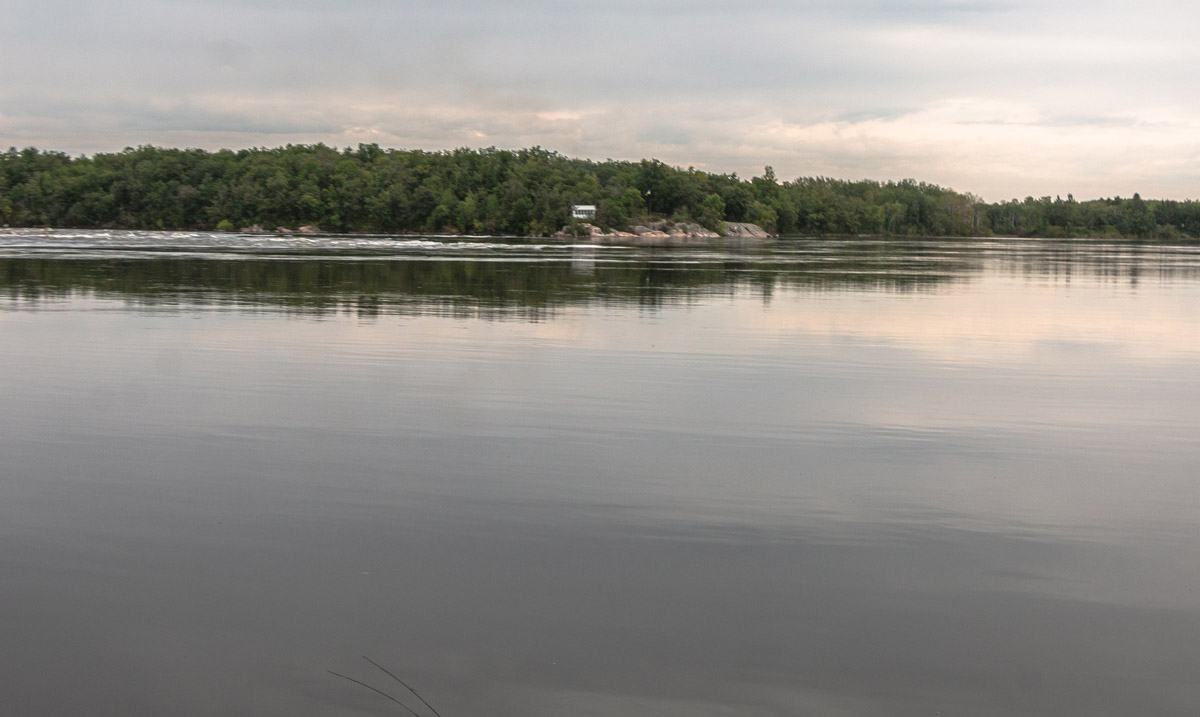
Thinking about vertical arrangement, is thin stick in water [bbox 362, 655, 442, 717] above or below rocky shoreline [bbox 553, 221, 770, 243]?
below

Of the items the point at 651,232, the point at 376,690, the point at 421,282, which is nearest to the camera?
the point at 376,690

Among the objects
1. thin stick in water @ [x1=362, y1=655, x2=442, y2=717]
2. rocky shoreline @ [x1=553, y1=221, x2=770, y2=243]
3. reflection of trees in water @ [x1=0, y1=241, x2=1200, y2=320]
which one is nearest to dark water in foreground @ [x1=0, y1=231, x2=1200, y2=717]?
thin stick in water @ [x1=362, y1=655, x2=442, y2=717]

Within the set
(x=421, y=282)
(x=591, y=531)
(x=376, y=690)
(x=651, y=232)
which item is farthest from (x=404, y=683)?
(x=651, y=232)

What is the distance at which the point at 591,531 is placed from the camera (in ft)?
27.5

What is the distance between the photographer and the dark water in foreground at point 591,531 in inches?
232

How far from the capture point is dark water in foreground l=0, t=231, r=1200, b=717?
5.90 m

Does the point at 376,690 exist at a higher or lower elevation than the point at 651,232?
lower

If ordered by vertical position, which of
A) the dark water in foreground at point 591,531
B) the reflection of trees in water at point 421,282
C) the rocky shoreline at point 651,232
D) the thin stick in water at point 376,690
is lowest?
the thin stick in water at point 376,690

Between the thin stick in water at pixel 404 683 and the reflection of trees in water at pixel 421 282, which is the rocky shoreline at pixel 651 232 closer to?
the reflection of trees in water at pixel 421 282

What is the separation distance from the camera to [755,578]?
741 centimetres

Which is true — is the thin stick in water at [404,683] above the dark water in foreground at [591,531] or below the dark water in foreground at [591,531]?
below

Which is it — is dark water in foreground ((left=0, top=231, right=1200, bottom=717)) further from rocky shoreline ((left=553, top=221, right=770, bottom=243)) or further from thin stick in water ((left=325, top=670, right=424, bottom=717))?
rocky shoreline ((left=553, top=221, right=770, bottom=243))

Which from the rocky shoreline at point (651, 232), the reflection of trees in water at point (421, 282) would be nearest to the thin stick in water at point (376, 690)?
the reflection of trees in water at point (421, 282)

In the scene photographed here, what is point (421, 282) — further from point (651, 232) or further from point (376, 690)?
point (651, 232)
